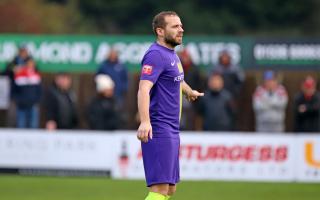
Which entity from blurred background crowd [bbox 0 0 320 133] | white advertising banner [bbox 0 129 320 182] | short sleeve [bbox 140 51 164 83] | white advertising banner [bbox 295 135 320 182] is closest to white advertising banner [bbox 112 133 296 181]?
white advertising banner [bbox 0 129 320 182]

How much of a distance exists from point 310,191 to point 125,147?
11.8ft

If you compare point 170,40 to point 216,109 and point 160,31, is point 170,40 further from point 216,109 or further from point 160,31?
point 216,109

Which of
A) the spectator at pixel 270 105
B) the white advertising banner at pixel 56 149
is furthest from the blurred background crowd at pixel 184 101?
the white advertising banner at pixel 56 149

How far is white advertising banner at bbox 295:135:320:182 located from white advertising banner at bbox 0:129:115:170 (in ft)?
10.7

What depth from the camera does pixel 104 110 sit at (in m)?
21.5

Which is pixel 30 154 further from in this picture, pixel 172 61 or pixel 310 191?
pixel 172 61

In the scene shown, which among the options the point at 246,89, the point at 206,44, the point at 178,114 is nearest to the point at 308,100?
the point at 246,89

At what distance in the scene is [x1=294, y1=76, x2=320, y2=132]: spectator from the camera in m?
22.1

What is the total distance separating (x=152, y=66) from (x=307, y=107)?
37.1 ft

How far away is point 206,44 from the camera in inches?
1060

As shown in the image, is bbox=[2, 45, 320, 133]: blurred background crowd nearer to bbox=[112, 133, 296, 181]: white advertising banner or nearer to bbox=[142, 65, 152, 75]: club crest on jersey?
bbox=[112, 133, 296, 181]: white advertising banner

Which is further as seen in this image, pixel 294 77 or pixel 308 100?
pixel 294 77

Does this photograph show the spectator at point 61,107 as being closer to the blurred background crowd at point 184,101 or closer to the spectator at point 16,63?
the blurred background crowd at point 184,101

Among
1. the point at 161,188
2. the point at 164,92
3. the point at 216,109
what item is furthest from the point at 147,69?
the point at 216,109
